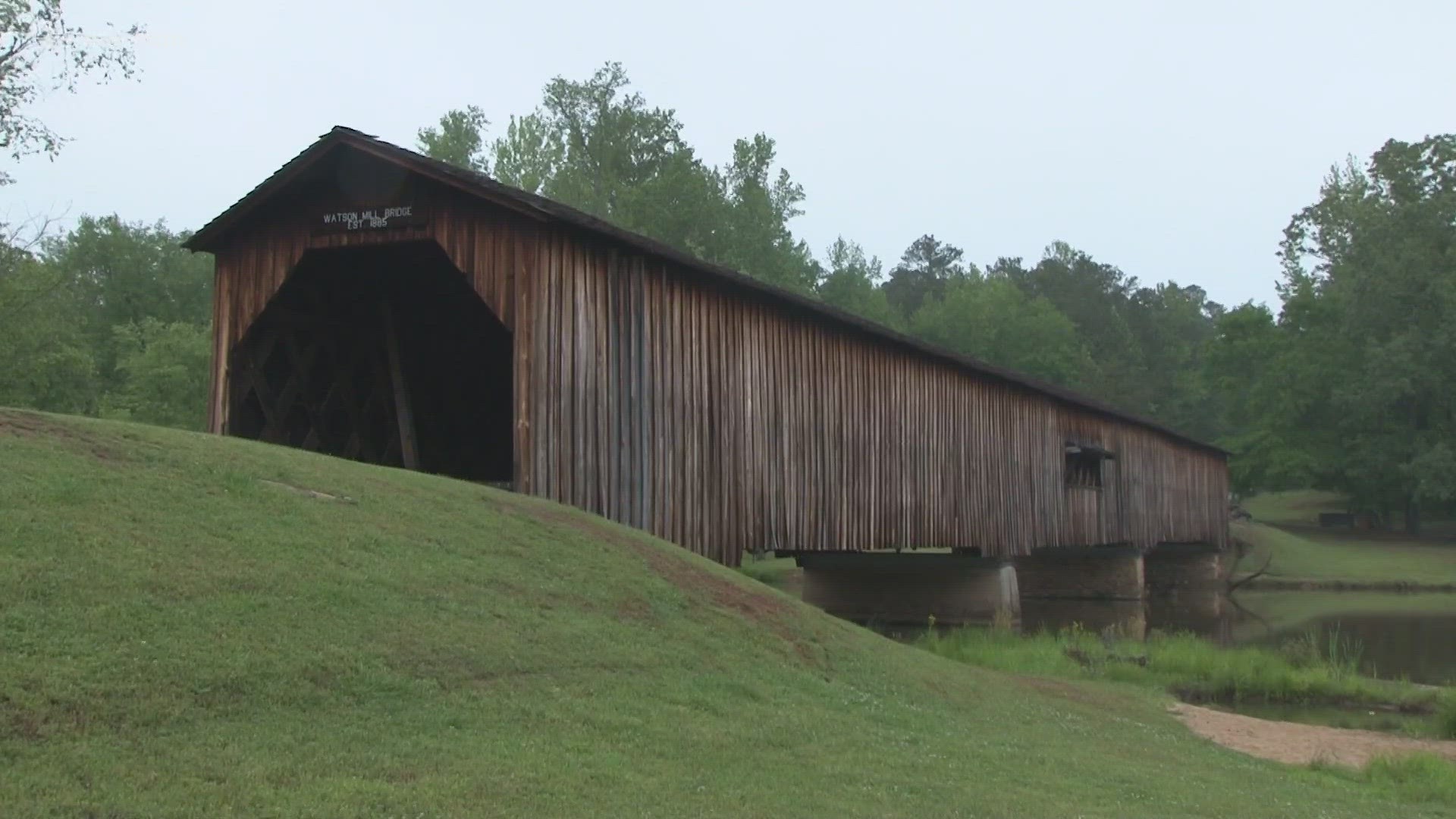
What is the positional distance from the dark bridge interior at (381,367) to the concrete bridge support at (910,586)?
7830 mm

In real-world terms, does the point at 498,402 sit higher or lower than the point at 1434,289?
lower

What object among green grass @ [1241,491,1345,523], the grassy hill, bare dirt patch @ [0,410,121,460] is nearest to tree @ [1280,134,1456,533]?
green grass @ [1241,491,1345,523]

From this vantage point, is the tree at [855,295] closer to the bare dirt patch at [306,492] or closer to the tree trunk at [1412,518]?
the tree trunk at [1412,518]

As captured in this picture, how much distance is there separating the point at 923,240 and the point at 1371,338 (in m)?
75.3

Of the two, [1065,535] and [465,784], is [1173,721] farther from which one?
[1065,535]

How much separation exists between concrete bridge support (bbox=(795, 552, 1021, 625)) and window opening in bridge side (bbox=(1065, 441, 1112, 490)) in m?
5.12

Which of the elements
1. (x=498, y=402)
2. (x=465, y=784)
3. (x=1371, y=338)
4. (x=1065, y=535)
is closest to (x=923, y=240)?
(x=1371, y=338)

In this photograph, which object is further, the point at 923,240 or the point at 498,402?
the point at 923,240

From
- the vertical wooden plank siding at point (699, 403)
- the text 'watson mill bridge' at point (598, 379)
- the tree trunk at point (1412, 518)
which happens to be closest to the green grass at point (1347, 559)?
the tree trunk at point (1412, 518)

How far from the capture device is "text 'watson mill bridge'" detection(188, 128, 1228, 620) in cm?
1529

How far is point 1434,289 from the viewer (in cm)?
5022

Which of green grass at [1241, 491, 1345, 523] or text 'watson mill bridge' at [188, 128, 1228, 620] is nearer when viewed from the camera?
text 'watson mill bridge' at [188, 128, 1228, 620]

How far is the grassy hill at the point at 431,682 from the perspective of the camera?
5582mm

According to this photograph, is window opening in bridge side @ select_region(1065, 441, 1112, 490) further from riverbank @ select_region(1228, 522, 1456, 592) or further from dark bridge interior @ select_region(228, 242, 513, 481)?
dark bridge interior @ select_region(228, 242, 513, 481)
